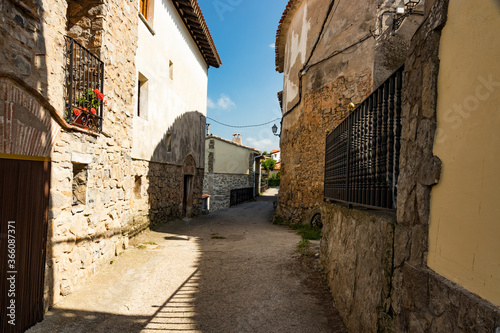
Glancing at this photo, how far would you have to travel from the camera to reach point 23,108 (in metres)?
3.05

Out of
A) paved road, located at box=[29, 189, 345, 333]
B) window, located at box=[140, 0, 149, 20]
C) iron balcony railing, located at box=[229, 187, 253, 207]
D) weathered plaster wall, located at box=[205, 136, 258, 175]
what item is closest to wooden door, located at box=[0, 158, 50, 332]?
paved road, located at box=[29, 189, 345, 333]

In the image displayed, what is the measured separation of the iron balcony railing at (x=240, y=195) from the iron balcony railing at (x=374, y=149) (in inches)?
679

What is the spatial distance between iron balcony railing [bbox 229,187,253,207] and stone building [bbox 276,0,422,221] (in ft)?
31.3

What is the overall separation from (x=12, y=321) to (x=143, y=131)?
5070 mm

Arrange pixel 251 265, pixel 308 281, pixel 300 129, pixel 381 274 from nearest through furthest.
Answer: pixel 381 274, pixel 308 281, pixel 251 265, pixel 300 129

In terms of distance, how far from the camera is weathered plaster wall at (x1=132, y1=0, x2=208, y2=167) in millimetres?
7391

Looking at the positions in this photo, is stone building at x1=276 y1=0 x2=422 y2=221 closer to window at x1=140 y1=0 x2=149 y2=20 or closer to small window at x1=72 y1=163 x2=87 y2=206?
window at x1=140 y1=0 x2=149 y2=20

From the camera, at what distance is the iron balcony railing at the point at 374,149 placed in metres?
2.29

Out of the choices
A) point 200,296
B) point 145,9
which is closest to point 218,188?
point 145,9

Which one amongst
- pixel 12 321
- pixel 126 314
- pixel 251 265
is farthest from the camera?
pixel 251 265

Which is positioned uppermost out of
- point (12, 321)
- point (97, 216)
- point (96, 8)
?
point (96, 8)

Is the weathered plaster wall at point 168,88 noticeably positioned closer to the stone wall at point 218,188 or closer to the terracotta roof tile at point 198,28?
the terracotta roof tile at point 198,28

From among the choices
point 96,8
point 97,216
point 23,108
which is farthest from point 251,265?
point 96,8

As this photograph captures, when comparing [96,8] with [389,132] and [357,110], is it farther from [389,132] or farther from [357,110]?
[389,132]
